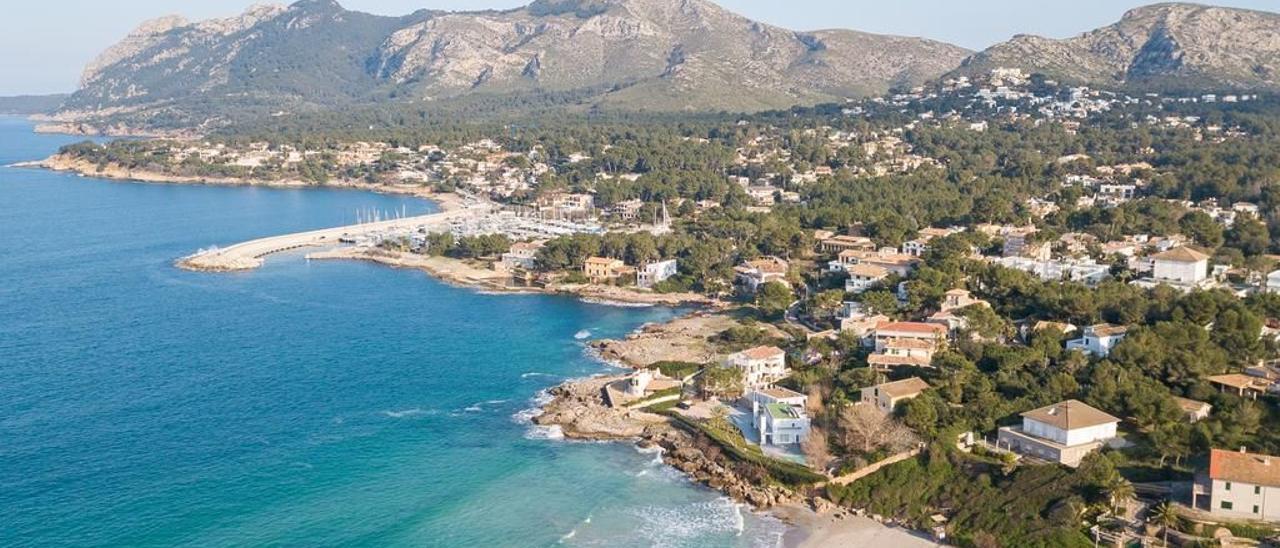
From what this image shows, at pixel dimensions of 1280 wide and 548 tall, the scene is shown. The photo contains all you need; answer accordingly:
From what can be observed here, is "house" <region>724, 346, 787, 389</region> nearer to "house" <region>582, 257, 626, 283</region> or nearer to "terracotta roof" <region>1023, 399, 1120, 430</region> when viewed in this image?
"terracotta roof" <region>1023, 399, 1120, 430</region>

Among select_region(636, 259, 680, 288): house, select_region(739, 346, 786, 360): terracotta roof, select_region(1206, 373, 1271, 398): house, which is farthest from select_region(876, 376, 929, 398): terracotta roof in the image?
select_region(636, 259, 680, 288): house

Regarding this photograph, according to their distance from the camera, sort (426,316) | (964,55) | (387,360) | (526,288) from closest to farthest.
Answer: (387,360) < (426,316) < (526,288) < (964,55)

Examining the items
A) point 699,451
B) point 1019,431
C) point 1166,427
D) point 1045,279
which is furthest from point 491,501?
point 1045,279

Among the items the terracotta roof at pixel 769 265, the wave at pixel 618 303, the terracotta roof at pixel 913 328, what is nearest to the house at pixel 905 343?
the terracotta roof at pixel 913 328

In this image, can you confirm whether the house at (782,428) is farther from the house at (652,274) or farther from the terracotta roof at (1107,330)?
the house at (652,274)

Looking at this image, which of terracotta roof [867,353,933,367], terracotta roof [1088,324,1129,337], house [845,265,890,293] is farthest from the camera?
house [845,265,890,293]

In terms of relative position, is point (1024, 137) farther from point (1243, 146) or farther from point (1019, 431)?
point (1019, 431)

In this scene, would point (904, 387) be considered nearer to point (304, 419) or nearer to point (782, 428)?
point (782, 428)
